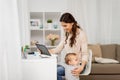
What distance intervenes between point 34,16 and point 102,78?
80.6 inches

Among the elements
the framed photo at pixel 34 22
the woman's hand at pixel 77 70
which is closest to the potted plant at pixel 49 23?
the framed photo at pixel 34 22

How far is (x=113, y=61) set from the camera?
462 centimetres

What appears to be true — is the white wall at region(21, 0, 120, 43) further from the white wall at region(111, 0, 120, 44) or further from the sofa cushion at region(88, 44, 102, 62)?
the sofa cushion at region(88, 44, 102, 62)

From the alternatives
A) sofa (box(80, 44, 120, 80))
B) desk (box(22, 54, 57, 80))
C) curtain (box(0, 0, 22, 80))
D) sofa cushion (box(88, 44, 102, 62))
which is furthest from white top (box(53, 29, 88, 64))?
sofa cushion (box(88, 44, 102, 62))

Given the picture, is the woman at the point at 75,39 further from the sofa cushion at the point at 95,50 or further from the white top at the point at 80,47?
the sofa cushion at the point at 95,50

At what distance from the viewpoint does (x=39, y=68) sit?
8.14ft

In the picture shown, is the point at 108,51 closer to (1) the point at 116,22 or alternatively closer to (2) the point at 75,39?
(1) the point at 116,22

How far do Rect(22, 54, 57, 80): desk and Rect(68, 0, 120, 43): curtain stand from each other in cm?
283

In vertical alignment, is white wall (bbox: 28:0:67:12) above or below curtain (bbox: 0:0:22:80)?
above

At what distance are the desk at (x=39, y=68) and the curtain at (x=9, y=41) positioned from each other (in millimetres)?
283

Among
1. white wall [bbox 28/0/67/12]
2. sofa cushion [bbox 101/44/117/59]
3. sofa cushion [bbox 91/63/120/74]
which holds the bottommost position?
sofa cushion [bbox 91/63/120/74]

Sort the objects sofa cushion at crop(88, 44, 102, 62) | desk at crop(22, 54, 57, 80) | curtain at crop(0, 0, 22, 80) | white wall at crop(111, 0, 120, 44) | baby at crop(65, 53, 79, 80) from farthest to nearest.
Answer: white wall at crop(111, 0, 120, 44), sofa cushion at crop(88, 44, 102, 62), baby at crop(65, 53, 79, 80), desk at crop(22, 54, 57, 80), curtain at crop(0, 0, 22, 80)

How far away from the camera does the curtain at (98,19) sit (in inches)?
205

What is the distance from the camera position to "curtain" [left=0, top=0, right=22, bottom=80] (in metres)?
2.05
